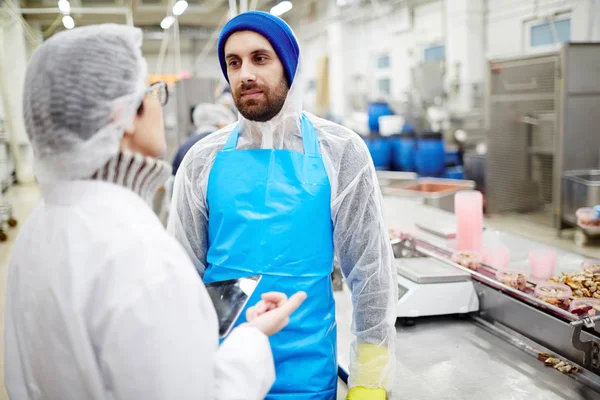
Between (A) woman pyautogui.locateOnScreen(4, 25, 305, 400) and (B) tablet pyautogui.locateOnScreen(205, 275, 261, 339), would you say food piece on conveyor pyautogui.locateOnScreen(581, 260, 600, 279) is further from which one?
(A) woman pyautogui.locateOnScreen(4, 25, 305, 400)

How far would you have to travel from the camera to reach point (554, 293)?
1.42 m

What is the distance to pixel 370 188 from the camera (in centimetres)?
124

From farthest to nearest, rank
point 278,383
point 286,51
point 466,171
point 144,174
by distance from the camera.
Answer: point 466,171, point 286,51, point 278,383, point 144,174

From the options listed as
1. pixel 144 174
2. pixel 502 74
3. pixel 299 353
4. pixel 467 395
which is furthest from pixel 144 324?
pixel 502 74

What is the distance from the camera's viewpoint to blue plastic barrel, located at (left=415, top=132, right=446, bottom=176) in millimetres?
5641

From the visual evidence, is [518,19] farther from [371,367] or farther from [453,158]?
[371,367]

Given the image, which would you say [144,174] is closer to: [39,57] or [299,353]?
[39,57]

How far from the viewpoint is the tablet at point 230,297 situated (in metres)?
0.93

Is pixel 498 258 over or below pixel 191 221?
below

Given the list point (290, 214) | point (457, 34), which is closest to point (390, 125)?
point (457, 34)

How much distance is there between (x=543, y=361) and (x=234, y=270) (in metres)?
0.88

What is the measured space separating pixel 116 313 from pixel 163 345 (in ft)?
0.25

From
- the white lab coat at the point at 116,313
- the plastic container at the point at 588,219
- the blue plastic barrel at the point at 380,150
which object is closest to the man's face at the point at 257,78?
the white lab coat at the point at 116,313

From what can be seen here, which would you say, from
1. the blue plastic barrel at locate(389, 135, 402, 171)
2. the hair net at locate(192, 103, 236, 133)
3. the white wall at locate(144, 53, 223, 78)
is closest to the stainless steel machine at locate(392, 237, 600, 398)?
the hair net at locate(192, 103, 236, 133)
